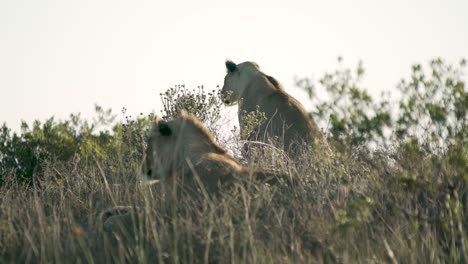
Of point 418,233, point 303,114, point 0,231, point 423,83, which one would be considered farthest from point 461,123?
point 303,114

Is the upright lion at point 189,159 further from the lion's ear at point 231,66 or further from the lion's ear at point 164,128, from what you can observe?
the lion's ear at point 231,66

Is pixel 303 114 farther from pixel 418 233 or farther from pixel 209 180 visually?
pixel 418 233

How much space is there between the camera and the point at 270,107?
619 inches

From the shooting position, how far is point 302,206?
8.45m

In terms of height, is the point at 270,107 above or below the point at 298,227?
above

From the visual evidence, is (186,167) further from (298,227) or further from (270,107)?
(270,107)

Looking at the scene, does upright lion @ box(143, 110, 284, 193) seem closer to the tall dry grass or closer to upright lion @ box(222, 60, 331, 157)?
the tall dry grass

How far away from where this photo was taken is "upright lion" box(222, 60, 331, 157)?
14.2 meters

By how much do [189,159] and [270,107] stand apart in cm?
622

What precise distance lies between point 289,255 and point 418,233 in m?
1.06

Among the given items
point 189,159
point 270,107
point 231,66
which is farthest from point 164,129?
point 231,66

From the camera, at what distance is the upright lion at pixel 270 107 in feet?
46.8

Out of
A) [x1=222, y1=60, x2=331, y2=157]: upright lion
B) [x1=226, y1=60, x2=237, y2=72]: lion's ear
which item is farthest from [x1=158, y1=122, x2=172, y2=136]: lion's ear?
[x1=226, y1=60, x2=237, y2=72]: lion's ear

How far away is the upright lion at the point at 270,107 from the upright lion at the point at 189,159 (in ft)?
9.44
